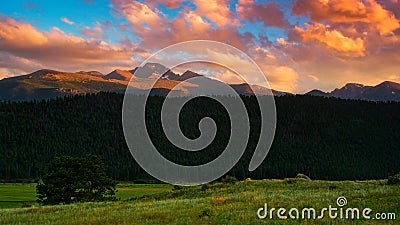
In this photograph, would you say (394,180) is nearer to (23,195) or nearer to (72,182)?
(72,182)

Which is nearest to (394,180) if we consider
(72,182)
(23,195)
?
(72,182)

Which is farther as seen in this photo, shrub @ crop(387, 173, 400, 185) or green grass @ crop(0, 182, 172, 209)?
green grass @ crop(0, 182, 172, 209)

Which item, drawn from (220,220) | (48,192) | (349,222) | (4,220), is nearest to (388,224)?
(349,222)

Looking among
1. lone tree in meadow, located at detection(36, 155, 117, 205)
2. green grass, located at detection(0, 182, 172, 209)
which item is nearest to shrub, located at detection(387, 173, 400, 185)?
lone tree in meadow, located at detection(36, 155, 117, 205)

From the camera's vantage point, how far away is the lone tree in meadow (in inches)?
2562

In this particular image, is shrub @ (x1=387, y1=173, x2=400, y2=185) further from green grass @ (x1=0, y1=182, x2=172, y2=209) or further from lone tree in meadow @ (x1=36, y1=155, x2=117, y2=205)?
green grass @ (x1=0, y1=182, x2=172, y2=209)

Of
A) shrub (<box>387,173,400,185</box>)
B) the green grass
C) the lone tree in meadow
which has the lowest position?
the green grass

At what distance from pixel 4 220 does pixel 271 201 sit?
16.4 m

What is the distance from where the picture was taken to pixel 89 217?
2612 centimetres

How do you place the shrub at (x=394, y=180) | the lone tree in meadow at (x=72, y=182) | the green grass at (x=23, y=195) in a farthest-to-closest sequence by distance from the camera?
the green grass at (x=23, y=195)
the lone tree in meadow at (x=72, y=182)
the shrub at (x=394, y=180)

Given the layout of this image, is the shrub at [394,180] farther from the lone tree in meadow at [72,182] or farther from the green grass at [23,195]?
the green grass at [23,195]

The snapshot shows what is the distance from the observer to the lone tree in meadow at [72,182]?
65062 mm

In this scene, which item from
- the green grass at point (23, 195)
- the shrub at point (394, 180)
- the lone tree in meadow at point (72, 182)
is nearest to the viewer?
the shrub at point (394, 180)

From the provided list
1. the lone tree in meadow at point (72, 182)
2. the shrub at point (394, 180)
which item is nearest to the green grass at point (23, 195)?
the lone tree in meadow at point (72, 182)
